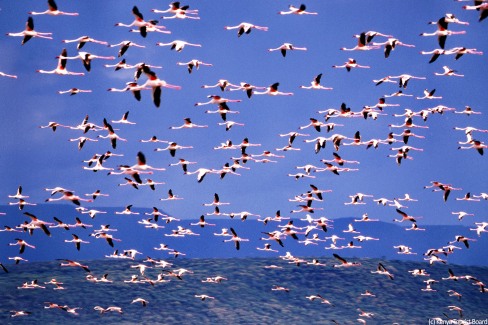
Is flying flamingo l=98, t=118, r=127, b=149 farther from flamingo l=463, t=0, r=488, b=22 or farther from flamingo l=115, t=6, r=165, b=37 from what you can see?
flamingo l=463, t=0, r=488, b=22

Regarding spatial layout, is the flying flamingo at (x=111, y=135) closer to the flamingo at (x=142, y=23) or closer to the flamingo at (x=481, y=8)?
the flamingo at (x=142, y=23)

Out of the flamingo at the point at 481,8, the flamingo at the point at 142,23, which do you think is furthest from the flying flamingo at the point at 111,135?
the flamingo at the point at 481,8

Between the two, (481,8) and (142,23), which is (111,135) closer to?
(142,23)

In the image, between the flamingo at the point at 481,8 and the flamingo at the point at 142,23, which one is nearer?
the flamingo at the point at 481,8

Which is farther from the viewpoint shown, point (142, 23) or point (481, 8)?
point (142, 23)

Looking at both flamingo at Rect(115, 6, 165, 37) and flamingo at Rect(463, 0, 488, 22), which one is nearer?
flamingo at Rect(463, 0, 488, 22)

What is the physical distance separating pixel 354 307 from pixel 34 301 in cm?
7266

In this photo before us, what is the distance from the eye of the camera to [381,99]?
2047 inches

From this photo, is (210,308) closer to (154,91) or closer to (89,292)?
(89,292)

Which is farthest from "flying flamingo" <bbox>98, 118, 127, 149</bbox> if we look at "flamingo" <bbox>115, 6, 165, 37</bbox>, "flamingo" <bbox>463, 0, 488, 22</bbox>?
"flamingo" <bbox>463, 0, 488, 22</bbox>

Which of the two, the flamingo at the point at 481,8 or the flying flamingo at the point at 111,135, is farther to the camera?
the flying flamingo at the point at 111,135

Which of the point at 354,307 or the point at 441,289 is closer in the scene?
the point at 354,307

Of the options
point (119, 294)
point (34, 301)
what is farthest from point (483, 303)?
Result: point (34, 301)

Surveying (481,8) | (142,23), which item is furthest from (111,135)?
(481,8)
